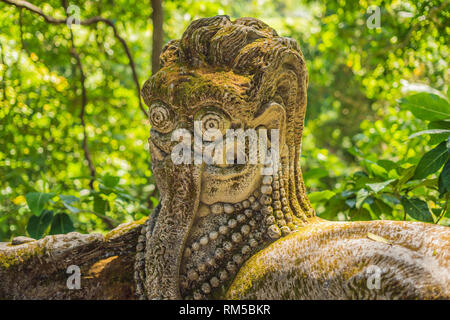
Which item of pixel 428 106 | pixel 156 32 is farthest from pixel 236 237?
pixel 156 32

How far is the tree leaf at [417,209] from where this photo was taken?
1.84m

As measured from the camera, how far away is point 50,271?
4.82ft

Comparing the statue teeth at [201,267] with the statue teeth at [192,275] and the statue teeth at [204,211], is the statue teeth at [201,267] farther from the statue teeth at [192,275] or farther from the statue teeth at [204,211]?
the statue teeth at [204,211]

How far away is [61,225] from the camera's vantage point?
204cm

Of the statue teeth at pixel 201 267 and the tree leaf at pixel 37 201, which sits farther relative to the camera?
the tree leaf at pixel 37 201

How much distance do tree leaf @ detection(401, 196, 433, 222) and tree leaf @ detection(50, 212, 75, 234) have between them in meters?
1.65

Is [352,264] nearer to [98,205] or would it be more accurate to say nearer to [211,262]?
[211,262]

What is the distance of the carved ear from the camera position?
4.61 feet

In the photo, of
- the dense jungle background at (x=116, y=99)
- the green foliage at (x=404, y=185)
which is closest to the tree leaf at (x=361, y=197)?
the green foliage at (x=404, y=185)

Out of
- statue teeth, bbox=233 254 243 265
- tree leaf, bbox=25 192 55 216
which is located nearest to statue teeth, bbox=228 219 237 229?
statue teeth, bbox=233 254 243 265

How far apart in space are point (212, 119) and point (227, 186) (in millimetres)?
241

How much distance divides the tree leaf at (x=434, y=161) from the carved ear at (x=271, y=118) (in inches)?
24.4
